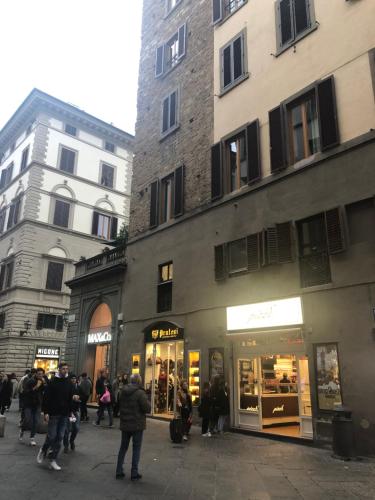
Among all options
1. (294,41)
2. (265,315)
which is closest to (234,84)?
(294,41)

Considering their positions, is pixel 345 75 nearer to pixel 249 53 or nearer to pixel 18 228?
pixel 249 53

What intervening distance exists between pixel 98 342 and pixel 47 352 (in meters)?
13.4

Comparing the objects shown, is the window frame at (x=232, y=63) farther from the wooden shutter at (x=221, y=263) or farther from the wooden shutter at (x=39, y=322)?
the wooden shutter at (x=39, y=322)

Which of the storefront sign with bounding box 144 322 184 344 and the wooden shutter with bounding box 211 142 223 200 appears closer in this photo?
the wooden shutter with bounding box 211 142 223 200

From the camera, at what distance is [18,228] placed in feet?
111

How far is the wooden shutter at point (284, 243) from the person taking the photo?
1200 cm

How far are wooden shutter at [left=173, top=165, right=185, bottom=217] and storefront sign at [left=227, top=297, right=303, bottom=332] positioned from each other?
16.4 feet

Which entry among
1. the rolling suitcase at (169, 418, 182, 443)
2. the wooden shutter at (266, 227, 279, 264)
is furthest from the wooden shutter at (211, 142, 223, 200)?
the rolling suitcase at (169, 418, 182, 443)

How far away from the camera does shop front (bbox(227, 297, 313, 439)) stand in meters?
11.7

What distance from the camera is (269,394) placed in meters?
12.6

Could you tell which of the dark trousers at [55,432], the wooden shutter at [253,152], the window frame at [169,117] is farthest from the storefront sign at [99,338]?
the dark trousers at [55,432]

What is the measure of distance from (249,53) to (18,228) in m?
24.8

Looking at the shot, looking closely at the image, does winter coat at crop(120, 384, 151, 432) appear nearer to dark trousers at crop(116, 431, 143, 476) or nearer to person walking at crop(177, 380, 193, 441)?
dark trousers at crop(116, 431, 143, 476)

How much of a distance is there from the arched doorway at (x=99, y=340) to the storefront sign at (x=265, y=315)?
8.27m
